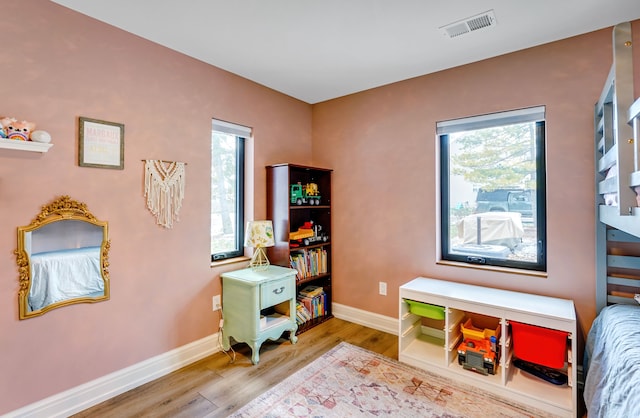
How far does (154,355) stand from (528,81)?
11.5 ft

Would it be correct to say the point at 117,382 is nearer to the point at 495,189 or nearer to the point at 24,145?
the point at 24,145

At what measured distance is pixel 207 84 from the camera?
2674mm

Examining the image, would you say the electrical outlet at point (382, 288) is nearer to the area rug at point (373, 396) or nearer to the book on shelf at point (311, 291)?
the book on shelf at point (311, 291)

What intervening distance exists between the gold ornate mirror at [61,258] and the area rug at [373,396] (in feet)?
4.17

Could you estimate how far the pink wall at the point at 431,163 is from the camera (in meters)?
2.22

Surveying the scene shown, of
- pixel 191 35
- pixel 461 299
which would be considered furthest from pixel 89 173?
pixel 461 299

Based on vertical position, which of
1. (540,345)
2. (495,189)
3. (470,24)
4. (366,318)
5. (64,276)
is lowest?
(366,318)

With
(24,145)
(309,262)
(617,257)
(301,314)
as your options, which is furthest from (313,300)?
(24,145)

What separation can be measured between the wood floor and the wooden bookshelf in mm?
358

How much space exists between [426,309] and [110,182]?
2515mm

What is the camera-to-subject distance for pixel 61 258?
192 cm

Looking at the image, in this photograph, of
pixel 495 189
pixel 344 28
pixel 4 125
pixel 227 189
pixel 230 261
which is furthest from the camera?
pixel 227 189

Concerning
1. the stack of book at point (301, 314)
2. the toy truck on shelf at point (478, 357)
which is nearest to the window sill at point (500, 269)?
the toy truck on shelf at point (478, 357)

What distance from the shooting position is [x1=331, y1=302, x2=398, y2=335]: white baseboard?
3127 millimetres
